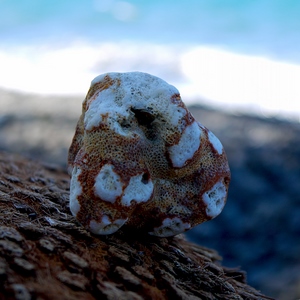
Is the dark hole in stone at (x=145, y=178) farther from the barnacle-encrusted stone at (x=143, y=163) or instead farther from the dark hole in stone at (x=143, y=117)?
the dark hole in stone at (x=143, y=117)

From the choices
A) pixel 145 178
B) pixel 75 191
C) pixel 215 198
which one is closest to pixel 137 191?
pixel 145 178

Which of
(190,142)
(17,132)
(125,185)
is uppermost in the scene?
(190,142)

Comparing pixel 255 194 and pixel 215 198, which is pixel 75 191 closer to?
pixel 215 198

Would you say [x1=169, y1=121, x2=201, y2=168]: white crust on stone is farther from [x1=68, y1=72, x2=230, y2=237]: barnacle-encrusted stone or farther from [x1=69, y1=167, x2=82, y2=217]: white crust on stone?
[x1=69, y1=167, x2=82, y2=217]: white crust on stone

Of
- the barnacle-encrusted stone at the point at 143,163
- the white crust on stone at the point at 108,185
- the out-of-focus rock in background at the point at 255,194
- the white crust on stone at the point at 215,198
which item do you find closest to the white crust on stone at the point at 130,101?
the barnacle-encrusted stone at the point at 143,163

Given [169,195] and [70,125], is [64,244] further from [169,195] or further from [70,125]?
[70,125]

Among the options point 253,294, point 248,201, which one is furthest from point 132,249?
point 248,201
